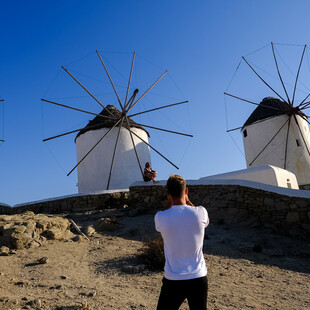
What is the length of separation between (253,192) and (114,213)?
3.78 meters

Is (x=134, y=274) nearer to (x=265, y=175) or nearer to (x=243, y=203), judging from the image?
(x=243, y=203)

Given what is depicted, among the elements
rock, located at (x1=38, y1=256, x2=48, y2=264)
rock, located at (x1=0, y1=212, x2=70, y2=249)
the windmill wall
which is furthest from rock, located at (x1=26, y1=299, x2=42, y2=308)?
the windmill wall

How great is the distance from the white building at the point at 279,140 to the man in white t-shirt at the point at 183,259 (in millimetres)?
14820

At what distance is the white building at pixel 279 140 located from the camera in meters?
15.9

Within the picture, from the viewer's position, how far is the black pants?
184cm

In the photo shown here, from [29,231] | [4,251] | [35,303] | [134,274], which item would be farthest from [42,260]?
[35,303]

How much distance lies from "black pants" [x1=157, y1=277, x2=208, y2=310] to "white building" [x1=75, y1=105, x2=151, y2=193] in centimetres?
1224

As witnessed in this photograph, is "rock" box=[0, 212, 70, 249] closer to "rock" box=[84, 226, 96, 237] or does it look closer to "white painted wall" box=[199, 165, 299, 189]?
"rock" box=[84, 226, 96, 237]

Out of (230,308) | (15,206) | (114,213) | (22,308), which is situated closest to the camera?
(22,308)

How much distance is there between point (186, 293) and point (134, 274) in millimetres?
2729

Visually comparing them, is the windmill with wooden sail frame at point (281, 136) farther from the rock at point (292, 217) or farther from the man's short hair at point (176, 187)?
the man's short hair at point (176, 187)

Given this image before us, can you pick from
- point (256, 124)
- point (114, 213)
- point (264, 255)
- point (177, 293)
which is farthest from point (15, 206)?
point (256, 124)

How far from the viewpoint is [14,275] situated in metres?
4.08

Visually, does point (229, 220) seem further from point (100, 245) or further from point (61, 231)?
point (61, 231)
